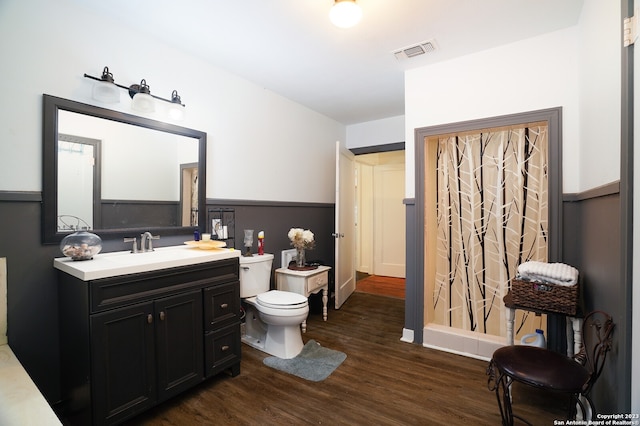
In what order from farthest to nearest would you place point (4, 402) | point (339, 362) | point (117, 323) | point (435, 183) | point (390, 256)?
point (390, 256)
point (435, 183)
point (339, 362)
point (117, 323)
point (4, 402)

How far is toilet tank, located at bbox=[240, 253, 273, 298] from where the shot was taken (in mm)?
2549

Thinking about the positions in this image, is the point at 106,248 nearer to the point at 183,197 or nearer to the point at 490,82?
the point at 183,197

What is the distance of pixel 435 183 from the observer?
2.80 m

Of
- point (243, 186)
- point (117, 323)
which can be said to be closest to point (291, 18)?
point (243, 186)

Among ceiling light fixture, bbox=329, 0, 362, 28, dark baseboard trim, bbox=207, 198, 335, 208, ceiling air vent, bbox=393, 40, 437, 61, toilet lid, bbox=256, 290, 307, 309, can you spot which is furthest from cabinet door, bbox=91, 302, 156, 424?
ceiling air vent, bbox=393, 40, 437, 61

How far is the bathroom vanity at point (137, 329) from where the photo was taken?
1.43m

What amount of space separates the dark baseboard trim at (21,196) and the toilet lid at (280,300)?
1.56 m

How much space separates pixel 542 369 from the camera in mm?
1353

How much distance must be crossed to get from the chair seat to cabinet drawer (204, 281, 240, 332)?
162 centimetres

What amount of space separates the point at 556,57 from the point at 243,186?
2.71m

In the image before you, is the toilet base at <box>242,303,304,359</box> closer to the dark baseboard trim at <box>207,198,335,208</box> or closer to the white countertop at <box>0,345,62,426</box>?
the dark baseboard trim at <box>207,198,335,208</box>

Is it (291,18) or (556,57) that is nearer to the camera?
(291,18)

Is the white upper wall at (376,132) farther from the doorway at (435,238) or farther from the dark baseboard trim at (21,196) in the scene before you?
the dark baseboard trim at (21,196)

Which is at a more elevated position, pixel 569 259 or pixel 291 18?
pixel 291 18
